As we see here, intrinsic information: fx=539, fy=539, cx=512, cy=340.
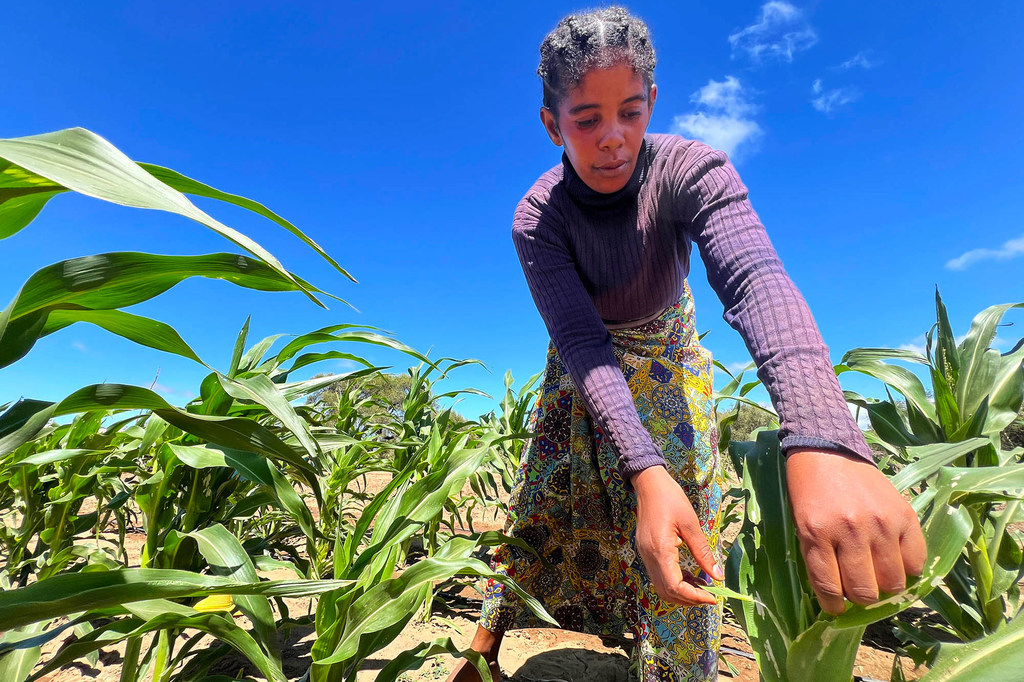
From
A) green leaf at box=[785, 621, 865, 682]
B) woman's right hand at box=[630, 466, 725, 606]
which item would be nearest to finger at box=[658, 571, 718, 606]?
woman's right hand at box=[630, 466, 725, 606]

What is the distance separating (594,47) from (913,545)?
90 cm

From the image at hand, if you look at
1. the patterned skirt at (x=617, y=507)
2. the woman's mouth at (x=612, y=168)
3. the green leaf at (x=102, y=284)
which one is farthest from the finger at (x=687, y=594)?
the woman's mouth at (x=612, y=168)

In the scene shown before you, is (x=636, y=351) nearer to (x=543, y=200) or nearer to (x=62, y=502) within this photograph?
(x=543, y=200)

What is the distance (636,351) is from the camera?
3.98 ft

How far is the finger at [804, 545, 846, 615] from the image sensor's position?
1.79 ft

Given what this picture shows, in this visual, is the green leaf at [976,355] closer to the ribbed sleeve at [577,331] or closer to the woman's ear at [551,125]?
the ribbed sleeve at [577,331]

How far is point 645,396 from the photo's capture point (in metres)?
1.17

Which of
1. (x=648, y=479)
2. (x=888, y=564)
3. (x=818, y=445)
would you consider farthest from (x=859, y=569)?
(x=648, y=479)

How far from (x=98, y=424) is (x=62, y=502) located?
19 cm

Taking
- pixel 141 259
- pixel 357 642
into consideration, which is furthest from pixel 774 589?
pixel 141 259

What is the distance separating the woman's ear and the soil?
1248mm

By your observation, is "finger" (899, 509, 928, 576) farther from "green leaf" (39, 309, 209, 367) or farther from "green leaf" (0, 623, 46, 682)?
"green leaf" (0, 623, 46, 682)

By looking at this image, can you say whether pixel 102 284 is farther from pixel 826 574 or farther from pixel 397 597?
pixel 826 574

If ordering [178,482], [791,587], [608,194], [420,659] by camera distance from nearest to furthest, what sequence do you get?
[791,587]
[420,659]
[178,482]
[608,194]
